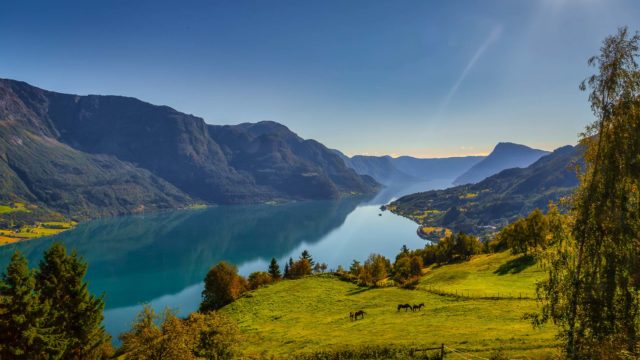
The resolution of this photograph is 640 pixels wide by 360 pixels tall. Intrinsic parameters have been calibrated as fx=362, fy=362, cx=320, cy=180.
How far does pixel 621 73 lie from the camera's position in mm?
18609

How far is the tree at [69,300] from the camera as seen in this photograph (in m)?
48.8

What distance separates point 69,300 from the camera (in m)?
49.9

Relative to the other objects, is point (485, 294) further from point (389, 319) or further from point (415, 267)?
point (415, 267)

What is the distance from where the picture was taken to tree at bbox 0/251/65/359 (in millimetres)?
39531

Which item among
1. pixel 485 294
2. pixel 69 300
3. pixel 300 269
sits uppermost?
pixel 69 300

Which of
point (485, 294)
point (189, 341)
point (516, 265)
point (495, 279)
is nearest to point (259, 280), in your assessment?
point (495, 279)

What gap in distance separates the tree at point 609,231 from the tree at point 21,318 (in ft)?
164

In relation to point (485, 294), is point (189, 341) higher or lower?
higher

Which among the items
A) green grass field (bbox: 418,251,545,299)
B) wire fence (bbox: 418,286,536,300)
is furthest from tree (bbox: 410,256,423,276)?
wire fence (bbox: 418,286,536,300)

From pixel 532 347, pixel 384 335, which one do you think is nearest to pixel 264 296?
pixel 384 335

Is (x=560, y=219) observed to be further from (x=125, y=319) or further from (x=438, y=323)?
(x=125, y=319)

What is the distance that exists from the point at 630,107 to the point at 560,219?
6.67 metres

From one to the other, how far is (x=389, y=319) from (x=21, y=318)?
43989mm

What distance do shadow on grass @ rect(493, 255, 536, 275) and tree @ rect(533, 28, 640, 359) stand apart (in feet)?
211
